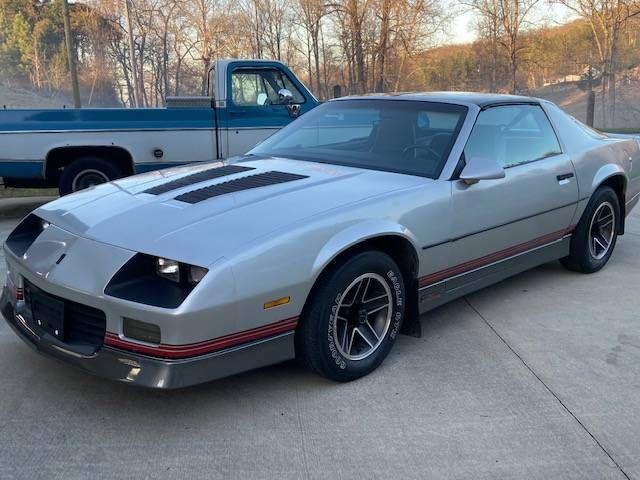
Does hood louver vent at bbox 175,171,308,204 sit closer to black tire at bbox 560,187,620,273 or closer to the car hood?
the car hood

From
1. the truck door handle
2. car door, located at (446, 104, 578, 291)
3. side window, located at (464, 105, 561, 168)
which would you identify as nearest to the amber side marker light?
car door, located at (446, 104, 578, 291)

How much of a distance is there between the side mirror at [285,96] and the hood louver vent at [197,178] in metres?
4.18

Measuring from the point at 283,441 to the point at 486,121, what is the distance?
2.48 m

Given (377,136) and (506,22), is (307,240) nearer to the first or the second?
(377,136)

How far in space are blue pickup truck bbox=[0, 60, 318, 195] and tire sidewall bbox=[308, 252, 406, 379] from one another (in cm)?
495

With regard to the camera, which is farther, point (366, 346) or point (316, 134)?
point (316, 134)

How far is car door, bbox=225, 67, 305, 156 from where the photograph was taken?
791cm

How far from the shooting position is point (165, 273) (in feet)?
8.88

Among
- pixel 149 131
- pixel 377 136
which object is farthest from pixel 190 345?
pixel 149 131

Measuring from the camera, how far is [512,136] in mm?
4254

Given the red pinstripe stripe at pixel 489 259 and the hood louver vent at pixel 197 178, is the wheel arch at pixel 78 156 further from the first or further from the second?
the red pinstripe stripe at pixel 489 259

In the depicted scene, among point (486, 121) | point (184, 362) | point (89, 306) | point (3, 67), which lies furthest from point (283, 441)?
point (3, 67)

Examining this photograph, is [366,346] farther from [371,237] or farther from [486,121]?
[486,121]

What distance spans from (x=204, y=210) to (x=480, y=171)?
1.59 m
